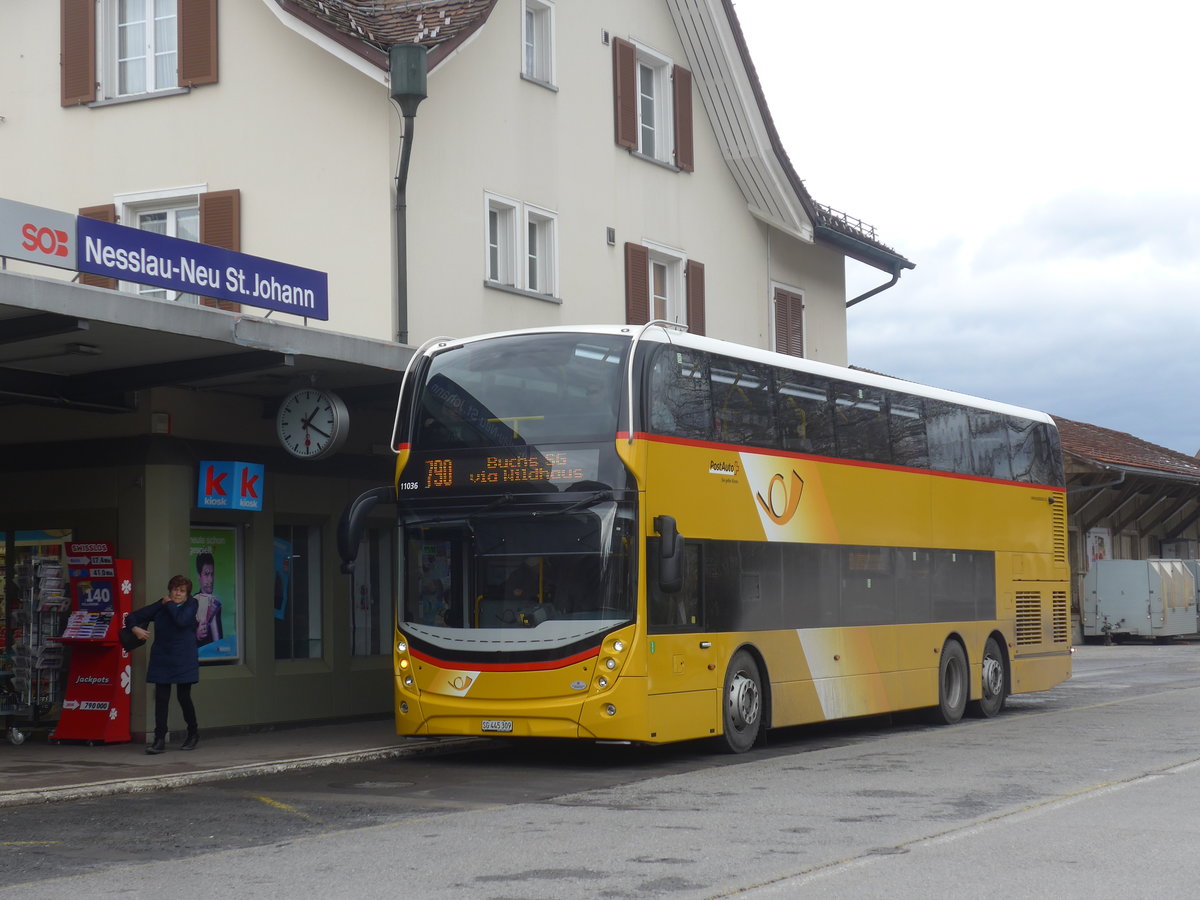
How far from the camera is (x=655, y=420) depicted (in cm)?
1374

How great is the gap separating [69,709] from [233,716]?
172 cm

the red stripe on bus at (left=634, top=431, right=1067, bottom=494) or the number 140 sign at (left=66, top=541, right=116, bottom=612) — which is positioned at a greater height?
the red stripe on bus at (left=634, top=431, right=1067, bottom=494)

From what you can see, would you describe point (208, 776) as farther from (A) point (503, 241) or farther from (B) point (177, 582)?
(A) point (503, 241)

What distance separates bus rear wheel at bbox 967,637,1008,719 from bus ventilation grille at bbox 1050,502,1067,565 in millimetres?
2286

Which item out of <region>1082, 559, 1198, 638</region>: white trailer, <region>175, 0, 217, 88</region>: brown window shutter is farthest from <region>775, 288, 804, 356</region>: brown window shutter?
<region>1082, 559, 1198, 638</region>: white trailer

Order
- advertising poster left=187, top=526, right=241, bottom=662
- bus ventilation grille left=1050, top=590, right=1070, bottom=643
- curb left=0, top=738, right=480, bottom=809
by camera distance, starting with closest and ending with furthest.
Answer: curb left=0, top=738, right=480, bottom=809 < advertising poster left=187, top=526, right=241, bottom=662 < bus ventilation grille left=1050, top=590, right=1070, bottom=643

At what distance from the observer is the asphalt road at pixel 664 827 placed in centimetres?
806

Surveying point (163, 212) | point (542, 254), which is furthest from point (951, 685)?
point (163, 212)

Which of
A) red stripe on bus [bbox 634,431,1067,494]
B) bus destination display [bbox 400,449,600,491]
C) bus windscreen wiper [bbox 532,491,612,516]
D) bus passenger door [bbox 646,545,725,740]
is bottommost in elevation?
bus passenger door [bbox 646,545,725,740]

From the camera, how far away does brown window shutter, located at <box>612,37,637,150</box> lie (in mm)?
23781

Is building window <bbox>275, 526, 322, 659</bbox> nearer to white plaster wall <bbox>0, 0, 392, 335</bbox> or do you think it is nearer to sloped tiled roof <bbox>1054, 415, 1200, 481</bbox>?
white plaster wall <bbox>0, 0, 392, 335</bbox>

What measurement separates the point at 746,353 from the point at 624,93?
386 inches

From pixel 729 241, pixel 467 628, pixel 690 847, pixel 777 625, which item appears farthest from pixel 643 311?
pixel 690 847

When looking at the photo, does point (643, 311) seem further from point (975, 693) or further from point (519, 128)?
point (975, 693)
